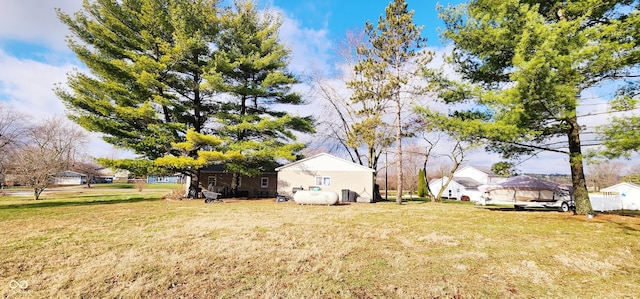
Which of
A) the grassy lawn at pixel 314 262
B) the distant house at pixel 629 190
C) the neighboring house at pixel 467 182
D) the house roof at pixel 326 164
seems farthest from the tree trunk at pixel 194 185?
the distant house at pixel 629 190

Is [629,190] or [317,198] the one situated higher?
[629,190]

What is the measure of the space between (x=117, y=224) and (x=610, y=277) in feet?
39.6

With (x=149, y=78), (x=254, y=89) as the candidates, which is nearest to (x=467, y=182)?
(x=254, y=89)

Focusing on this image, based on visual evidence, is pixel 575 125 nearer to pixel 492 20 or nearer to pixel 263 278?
pixel 492 20

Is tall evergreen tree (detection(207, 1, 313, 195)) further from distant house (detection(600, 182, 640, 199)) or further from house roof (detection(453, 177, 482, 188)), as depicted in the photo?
distant house (detection(600, 182, 640, 199))

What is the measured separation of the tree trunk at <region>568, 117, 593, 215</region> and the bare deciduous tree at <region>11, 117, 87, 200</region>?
1147 inches

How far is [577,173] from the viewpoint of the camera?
430 inches

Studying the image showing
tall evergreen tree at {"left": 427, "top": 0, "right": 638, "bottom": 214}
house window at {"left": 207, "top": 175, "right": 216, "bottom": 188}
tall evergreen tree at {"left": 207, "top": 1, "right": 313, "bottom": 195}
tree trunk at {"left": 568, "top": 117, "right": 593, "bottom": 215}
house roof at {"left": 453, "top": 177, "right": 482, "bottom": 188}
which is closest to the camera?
tall evergreen tree at {"left": 427, "top": 0, "right": 638, "bottom": 214}

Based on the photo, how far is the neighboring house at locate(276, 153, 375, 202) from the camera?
2098 cm

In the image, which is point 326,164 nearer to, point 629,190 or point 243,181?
point 243,181

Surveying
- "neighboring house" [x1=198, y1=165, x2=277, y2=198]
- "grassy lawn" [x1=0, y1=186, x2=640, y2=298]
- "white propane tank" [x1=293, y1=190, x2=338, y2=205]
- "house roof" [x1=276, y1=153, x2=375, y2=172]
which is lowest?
"grassy lawn" [x1=0, y1=186, x2=640, y2=298]

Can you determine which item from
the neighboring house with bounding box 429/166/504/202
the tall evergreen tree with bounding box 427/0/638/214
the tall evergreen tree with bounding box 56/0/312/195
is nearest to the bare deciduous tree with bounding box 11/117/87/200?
the tall evergreen tree with bounding box 56/0/312/195

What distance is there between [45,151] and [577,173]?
38.3m

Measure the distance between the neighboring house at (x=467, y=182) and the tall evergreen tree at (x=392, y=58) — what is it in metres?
20.4
